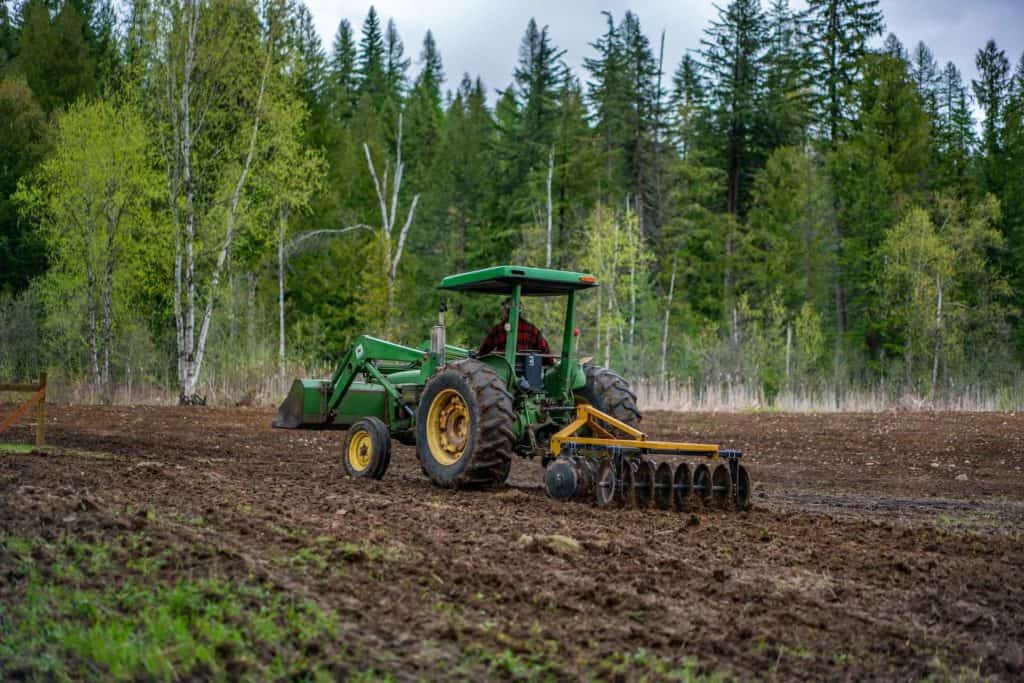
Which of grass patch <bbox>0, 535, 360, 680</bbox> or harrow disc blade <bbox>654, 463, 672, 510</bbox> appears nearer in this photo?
grass patch <bbox>0, 535, 360, 680</bbox>

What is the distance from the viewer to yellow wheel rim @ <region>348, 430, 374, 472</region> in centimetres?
1041

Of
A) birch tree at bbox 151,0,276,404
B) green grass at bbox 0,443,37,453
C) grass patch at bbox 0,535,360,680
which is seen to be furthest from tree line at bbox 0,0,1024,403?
grass patch at bbox 0,535,360,680

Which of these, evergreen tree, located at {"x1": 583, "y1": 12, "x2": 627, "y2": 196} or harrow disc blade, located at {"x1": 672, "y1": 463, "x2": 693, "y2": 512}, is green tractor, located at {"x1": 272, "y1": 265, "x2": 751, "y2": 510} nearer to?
harrow disc blade, located at {"x1": 672, "y1": 463, "x2": 693, "y2": 512}

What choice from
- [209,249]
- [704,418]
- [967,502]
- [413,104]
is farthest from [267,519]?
[413,104]

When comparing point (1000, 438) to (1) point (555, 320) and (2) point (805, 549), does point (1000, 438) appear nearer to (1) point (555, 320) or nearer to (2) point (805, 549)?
(2) point (805, 549)

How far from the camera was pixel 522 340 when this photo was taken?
32.6ft

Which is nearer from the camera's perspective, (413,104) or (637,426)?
(637,426)

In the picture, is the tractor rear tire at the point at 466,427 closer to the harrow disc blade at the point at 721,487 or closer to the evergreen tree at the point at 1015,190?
the harrow disc blade at the point at 721,487

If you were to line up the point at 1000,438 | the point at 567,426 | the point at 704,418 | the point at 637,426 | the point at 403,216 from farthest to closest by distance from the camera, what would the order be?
the point at 403,216, the point at 704,418, the point at 1000,438, the point at 637,426, the point at 567,426

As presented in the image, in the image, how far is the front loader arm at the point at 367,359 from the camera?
35.3ft

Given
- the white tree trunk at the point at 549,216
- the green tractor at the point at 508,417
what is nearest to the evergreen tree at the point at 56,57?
the white tree trunk at the point at 549,216

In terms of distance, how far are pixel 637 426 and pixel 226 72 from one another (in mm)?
19242

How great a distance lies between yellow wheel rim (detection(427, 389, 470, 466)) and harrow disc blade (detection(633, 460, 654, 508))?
182 cm

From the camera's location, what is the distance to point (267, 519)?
679 centimetres
